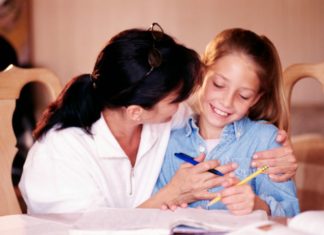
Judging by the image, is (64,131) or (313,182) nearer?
(64,131)

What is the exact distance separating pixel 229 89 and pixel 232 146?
0.55ft

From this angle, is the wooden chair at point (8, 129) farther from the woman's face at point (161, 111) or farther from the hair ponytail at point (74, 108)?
the woman's face at point (161, 111)

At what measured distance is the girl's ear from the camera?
1.25 m

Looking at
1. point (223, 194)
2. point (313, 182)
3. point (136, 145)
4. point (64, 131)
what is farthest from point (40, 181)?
point (313, 182)

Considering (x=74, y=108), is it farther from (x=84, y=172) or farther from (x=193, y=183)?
(x=193, y=183)

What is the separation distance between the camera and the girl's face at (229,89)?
1377 millimetres

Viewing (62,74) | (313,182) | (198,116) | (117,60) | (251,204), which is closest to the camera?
(251,204)

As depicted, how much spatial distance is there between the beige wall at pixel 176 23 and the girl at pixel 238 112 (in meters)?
1.95

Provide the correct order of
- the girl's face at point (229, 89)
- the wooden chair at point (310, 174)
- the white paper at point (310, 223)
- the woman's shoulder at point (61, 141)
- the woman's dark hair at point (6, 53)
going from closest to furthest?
the white paper at point (310, 223) → the woman's shoulder at point (61, 141) → the girl's face at point (229, 89) → the wooden chair at point (310, 174) → the woman's dark hair at point (6, 53)

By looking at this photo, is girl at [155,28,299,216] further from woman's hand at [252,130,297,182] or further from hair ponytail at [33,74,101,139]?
hair ponytail at [33,74,101,139]

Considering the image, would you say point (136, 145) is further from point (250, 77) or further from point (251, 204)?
point (251, 204)

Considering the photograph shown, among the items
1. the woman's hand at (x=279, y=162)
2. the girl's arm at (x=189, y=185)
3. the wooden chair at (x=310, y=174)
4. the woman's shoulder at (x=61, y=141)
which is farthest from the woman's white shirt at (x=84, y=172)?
the wooden chair at (x=310, y=174)

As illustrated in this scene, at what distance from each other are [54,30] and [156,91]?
2.72 m

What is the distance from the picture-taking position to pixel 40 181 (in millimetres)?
1215
